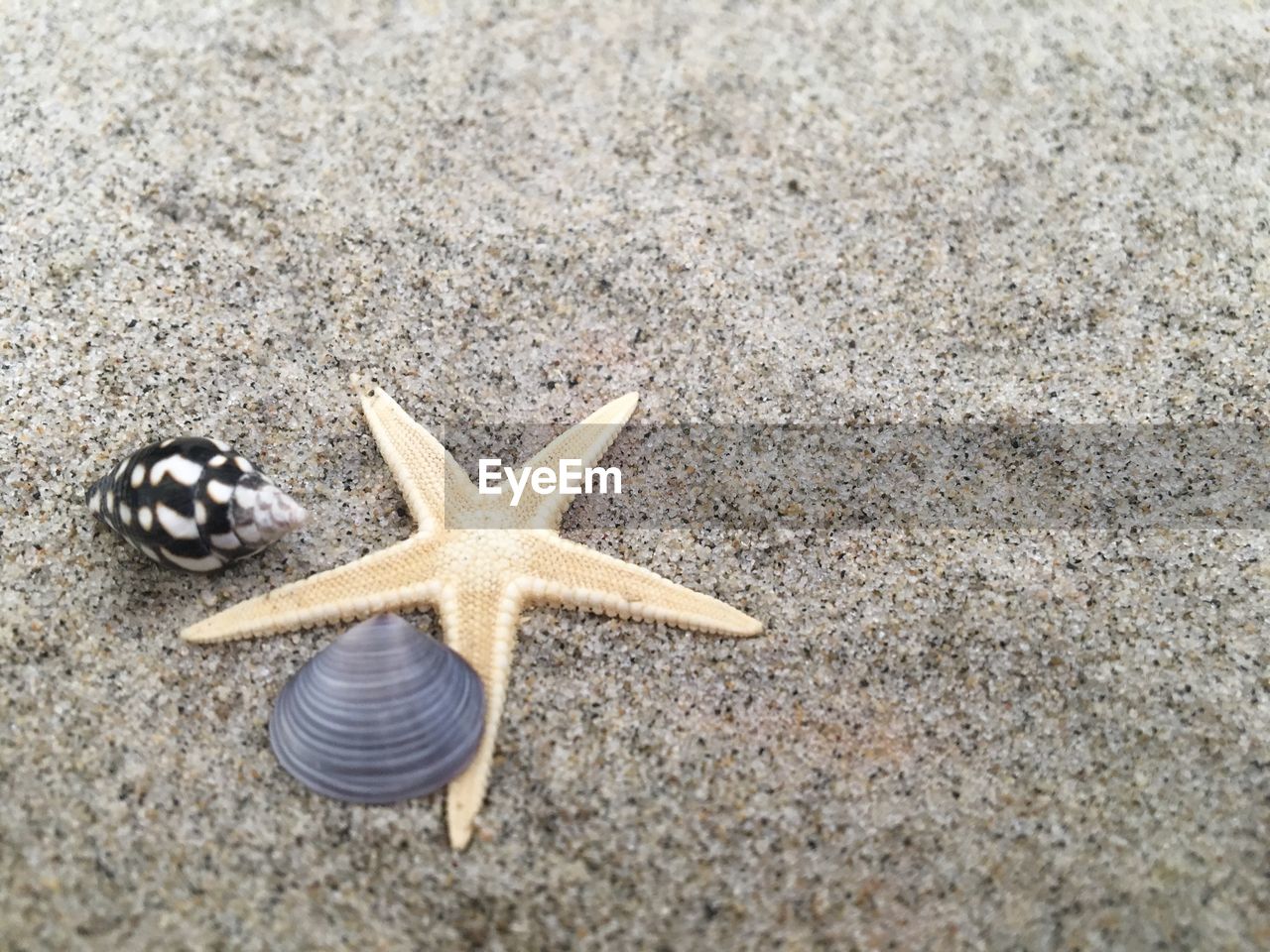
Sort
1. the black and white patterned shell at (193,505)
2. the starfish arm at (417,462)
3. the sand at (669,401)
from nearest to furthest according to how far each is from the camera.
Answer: the sand at (669,401) < the black and white patterned shell at (193,505) < the starfish arm at (417,462)

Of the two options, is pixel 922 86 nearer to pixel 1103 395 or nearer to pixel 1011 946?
pixel 1103 395

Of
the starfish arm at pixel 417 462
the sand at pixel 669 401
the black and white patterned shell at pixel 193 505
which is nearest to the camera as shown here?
the sand at pixel 669 401

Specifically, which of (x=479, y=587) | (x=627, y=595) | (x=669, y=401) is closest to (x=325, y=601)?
(x=479, y=587)

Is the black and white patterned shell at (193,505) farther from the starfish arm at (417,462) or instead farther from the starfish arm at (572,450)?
the starfish arm at (572,450)

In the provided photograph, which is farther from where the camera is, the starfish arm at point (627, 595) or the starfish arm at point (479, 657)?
the starfish arm at point (627, 595)

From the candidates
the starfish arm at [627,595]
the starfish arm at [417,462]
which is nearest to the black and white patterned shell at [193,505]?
the starfish arm at [417,462]

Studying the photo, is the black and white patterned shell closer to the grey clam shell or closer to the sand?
the sand

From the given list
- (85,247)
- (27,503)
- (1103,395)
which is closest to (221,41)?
(85,247)
